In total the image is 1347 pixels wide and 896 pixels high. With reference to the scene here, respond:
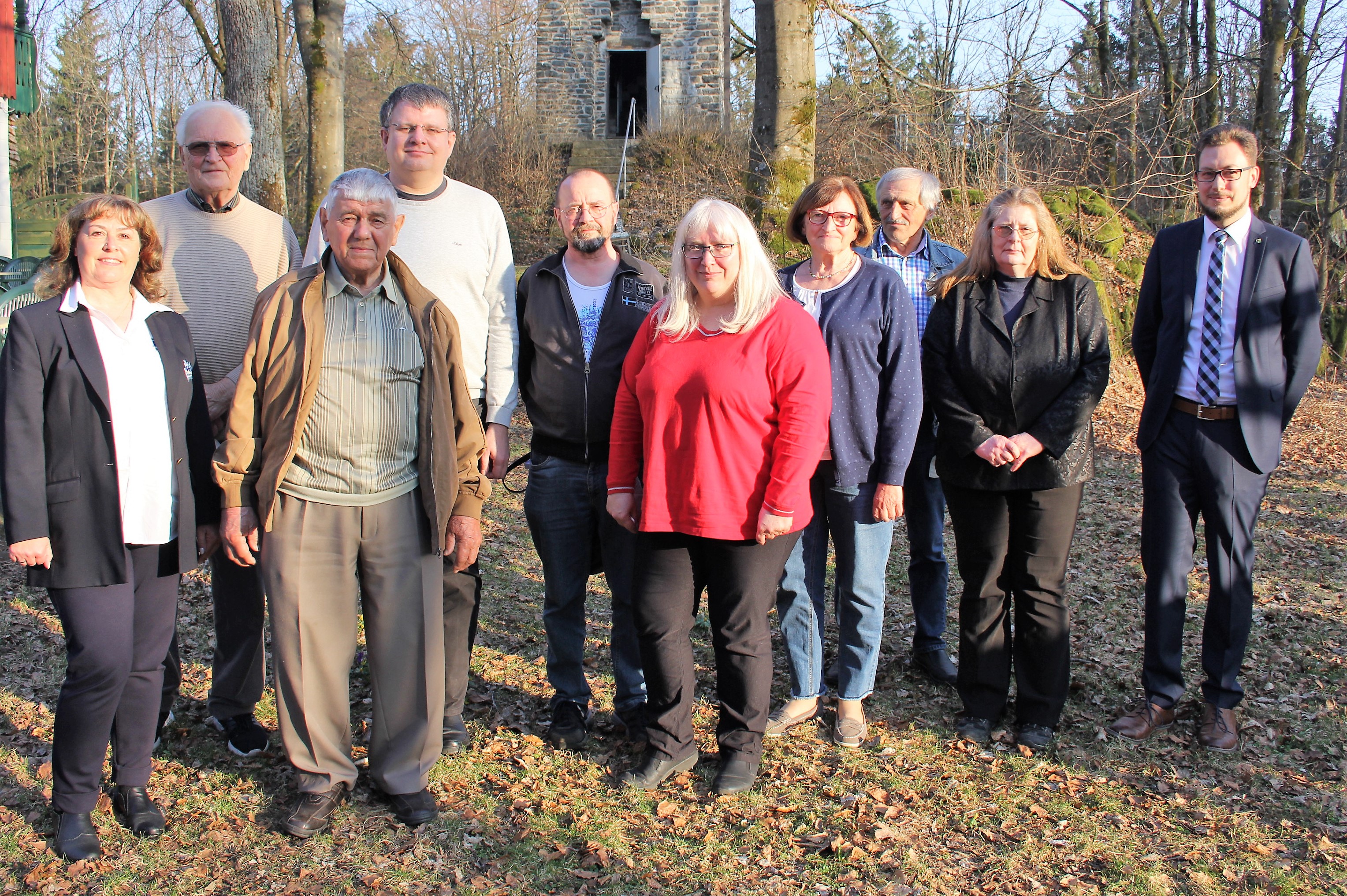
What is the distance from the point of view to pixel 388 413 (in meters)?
3.07

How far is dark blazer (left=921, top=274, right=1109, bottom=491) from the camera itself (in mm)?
3533

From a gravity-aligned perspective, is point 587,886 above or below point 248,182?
below

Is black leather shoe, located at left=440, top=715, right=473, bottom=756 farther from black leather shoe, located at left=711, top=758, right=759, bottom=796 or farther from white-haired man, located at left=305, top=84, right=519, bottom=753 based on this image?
black leather shoe, located at left=711, top=758, right=759, bottom=796

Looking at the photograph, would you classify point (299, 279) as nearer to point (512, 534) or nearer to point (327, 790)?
point (327, 790)

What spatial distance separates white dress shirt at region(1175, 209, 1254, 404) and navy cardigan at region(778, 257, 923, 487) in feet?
3.65

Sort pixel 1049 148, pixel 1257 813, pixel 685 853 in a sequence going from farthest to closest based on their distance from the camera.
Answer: pixel 1049 148
pixel 1257 813
pixel 685 853

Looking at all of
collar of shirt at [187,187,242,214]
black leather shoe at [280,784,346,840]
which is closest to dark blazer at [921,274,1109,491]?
black leather shoe at [280,784,346,840]

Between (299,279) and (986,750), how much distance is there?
3.00m

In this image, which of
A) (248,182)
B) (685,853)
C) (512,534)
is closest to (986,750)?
(685,853)

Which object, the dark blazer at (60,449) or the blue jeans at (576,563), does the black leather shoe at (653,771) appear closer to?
the blue jeans at (576,563)

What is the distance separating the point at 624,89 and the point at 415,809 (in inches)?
926

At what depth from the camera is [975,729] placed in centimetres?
382

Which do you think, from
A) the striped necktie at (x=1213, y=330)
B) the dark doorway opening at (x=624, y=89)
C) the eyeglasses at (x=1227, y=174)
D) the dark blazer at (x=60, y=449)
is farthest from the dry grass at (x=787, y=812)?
the dark doorway opening at (x=624, y=89)

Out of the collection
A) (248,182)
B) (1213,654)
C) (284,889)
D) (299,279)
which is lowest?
(284,889)
